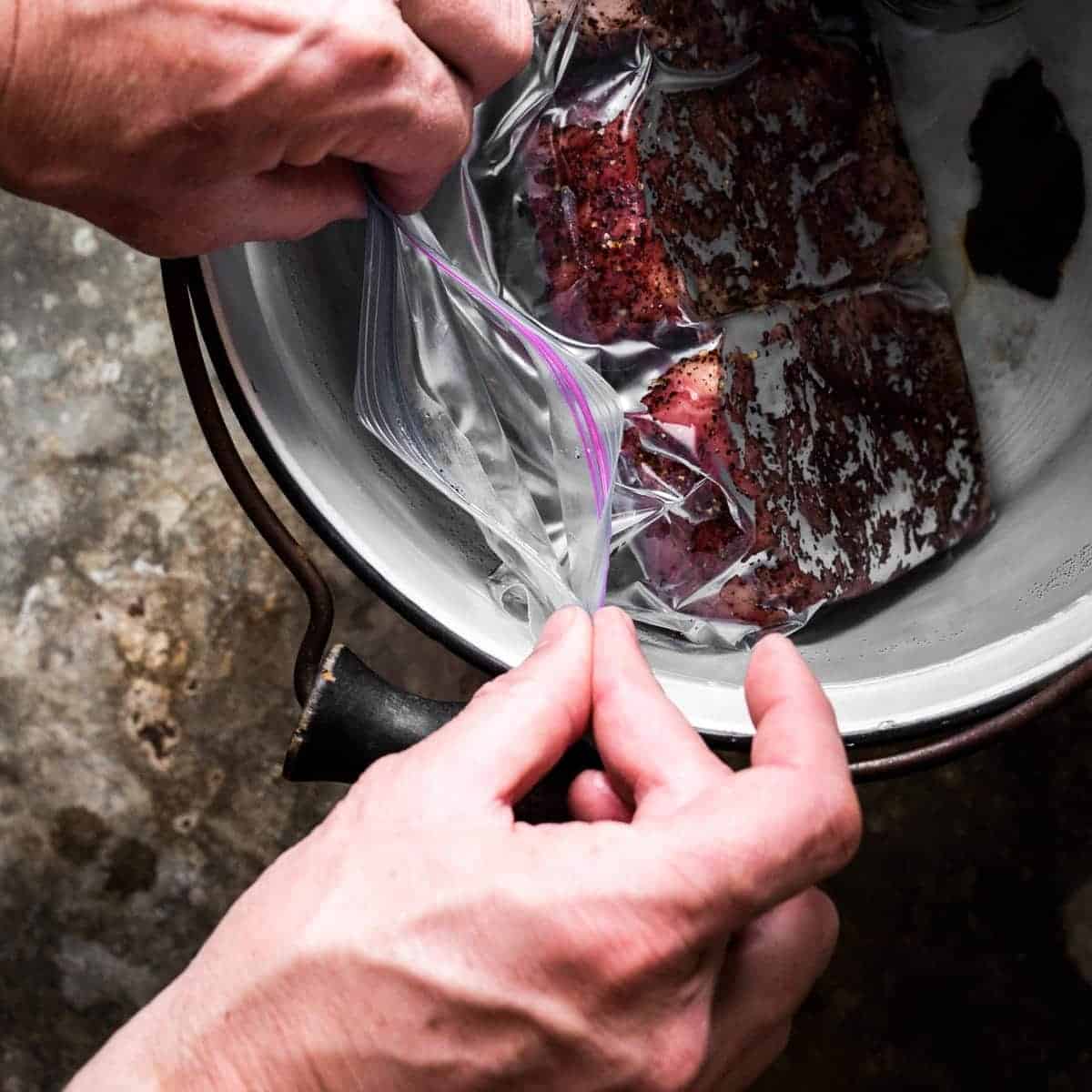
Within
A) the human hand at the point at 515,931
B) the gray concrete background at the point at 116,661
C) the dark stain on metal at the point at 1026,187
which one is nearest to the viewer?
the human hand at the point at 515,931

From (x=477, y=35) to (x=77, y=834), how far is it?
37.2 inches

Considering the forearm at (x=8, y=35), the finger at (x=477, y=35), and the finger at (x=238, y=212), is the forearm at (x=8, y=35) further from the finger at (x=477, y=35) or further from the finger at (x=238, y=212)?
the finger at (x=477, y=35)

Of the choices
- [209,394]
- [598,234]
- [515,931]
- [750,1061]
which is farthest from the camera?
[598,234]

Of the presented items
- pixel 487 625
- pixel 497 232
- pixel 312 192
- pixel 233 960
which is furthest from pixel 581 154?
pixel 233 960

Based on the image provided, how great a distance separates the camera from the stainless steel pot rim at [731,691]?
0.71 meters

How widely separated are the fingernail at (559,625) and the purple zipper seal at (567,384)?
0.14 metres

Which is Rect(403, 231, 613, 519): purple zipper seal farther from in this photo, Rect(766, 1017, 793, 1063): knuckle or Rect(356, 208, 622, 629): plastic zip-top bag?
Rect(766, 1017, 793, 1063): knuckle

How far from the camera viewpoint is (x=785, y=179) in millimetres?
946

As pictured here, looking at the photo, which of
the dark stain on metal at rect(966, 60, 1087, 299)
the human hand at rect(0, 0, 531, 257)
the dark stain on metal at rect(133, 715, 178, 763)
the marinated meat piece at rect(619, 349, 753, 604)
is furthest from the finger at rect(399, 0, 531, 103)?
the dark stain on metal at rect(133, 715, 178, 763)

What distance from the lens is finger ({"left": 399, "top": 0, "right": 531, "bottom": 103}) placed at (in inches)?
25.2

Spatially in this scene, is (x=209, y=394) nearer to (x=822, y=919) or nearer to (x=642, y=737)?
(x=642, y=737)

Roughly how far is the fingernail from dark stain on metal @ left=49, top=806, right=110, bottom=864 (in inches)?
29.0

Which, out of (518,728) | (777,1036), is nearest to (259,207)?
(518,728)

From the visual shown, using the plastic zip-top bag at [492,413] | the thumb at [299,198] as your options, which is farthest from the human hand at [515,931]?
the thumb at [299,198]
